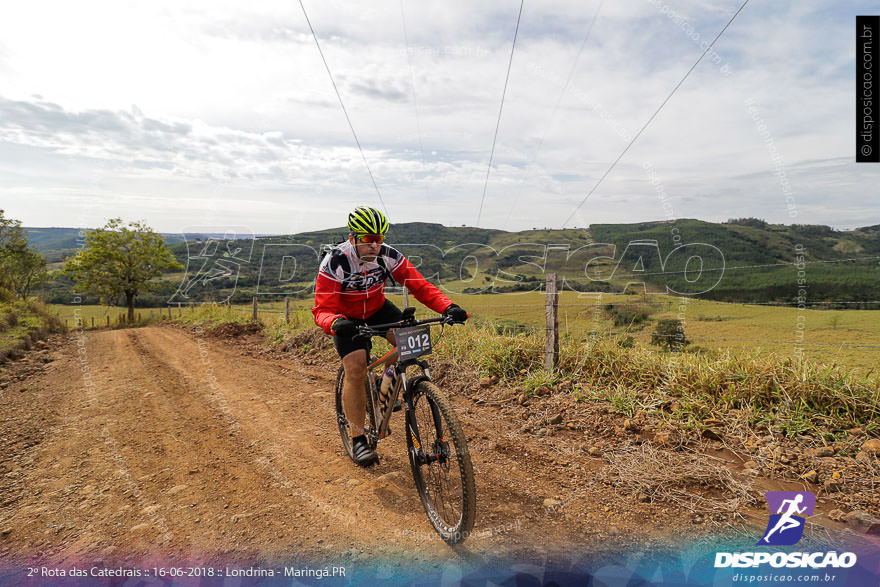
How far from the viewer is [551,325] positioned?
19.8 feet

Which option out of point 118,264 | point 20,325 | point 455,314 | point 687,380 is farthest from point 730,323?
point 118,264

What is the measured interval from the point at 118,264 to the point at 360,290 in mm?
41982

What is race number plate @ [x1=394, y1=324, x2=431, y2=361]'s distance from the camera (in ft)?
10.4

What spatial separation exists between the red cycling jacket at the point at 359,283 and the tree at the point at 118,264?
3627 cm

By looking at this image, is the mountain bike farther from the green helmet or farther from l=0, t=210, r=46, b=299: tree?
Answer: l=0, t=210, r=46, b=299: tree

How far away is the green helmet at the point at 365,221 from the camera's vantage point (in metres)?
3.57

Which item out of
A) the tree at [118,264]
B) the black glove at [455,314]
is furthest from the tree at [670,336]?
the tree at [118,264]

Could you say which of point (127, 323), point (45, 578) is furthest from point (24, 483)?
point (127, 323)

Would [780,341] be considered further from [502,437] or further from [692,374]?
[502,437]

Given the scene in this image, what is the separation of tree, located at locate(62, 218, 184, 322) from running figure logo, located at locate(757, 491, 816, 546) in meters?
39.1

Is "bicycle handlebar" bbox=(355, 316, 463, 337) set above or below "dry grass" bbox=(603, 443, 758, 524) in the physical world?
above

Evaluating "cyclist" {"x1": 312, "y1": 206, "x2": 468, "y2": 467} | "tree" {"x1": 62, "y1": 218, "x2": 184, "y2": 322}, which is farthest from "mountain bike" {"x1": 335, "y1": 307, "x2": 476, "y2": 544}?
"tree" {"x1": 62, "y1": 218, "x2": 184, "y2": 322}

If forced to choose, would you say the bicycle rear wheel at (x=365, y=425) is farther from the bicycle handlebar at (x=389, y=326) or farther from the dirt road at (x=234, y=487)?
the bicycle handlebar at (x=389, y=326)

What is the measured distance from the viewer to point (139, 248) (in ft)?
121
